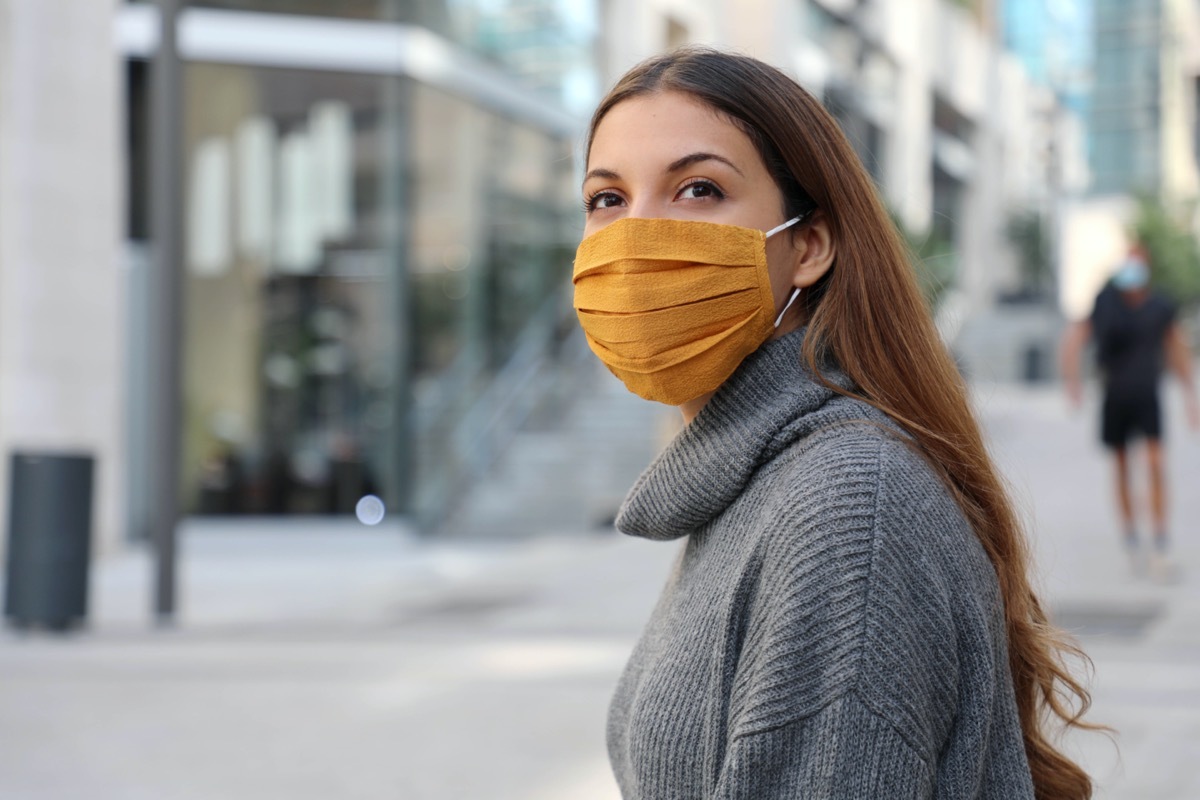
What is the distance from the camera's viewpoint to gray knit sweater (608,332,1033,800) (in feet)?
4.19

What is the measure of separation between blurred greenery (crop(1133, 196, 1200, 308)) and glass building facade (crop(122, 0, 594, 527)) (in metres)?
26.3

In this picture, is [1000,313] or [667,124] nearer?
[667,124]

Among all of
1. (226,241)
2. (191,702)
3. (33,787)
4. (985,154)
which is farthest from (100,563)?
(985,154)

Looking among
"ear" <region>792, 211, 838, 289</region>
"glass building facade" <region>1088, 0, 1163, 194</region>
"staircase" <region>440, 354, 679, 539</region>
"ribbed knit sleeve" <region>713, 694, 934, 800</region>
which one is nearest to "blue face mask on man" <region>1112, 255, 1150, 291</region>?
"staircase" <region>440, 354, 679, 539</region>

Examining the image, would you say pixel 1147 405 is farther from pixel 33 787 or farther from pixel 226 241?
pixel 226 241

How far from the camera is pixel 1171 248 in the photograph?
36688mm

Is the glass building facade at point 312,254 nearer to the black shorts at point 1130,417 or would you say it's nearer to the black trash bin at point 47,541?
the black trash bin at point 47,541

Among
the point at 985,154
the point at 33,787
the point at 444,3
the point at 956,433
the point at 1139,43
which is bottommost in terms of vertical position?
the point at 33,787

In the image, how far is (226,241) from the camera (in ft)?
43.9

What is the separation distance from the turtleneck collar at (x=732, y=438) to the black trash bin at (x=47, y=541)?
6.76m

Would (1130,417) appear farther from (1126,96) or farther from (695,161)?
(1126,96)

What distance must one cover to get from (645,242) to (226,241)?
12.5m

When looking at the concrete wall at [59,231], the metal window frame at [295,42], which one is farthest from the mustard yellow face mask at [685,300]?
the metal window frame at [295,42]

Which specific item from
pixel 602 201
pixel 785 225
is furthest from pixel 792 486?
pixel 602 201
